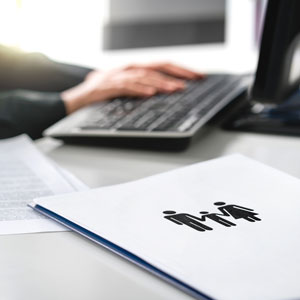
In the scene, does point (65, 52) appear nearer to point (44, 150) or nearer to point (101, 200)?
point (44, 150)

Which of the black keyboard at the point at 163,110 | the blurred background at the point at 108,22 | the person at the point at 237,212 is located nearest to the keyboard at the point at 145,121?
the black keyboard at the point at 163,110

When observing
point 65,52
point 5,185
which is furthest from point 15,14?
point 5,185

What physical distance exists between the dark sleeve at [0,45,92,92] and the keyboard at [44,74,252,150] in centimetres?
25

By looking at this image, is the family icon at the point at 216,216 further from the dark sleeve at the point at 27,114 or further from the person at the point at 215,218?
the dark sleeve at the point at 27,114

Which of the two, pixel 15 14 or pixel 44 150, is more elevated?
pixel 15 14

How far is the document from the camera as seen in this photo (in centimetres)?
55

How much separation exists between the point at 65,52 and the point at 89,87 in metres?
0.98

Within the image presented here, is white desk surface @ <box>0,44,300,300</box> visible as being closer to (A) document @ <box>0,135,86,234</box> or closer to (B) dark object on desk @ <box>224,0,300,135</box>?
(A) document @ <box>0,135,86,234</box>

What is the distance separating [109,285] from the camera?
1.44 ft

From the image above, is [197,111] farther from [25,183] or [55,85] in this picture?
[55,85]

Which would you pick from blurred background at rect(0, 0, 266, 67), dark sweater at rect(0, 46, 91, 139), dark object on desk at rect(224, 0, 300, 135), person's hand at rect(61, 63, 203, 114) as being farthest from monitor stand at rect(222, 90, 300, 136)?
blurred background at rect(0, 0, 266, 67)

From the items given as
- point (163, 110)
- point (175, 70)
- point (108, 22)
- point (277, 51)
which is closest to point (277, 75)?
point (277, 51)

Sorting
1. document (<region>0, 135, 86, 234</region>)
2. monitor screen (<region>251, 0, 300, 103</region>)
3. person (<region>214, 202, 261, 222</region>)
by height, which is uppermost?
monitor screen (<region>251, 0, 300, 103</region>)

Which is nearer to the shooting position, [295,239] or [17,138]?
[295,239]
